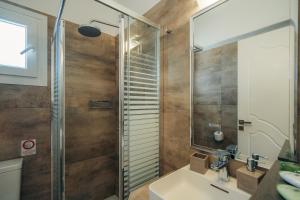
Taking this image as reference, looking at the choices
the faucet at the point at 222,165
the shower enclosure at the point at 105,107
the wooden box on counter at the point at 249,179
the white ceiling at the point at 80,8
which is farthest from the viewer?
the white ceiling at the point at 80,8

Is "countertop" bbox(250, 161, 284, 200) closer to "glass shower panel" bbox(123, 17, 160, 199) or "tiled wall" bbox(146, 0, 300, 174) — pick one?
"tiled wall" bbox(146, 0, 300, 174)

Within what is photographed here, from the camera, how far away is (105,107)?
1955 millimetres

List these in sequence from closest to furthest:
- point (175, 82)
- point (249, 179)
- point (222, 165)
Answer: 1. point (249, 179)
2. point (222, 165)
3. point (175, 82)

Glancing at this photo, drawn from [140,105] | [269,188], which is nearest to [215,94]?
[140,105]

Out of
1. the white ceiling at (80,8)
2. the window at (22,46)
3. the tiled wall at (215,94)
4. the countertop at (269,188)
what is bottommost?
the countertop at (269,188)

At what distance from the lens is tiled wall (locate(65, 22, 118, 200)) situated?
66.9 inches

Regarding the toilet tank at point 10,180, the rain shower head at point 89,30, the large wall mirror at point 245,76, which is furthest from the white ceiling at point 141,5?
the toilet tank at point 10,180

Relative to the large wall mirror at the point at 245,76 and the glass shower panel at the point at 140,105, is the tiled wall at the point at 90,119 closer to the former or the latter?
the glass shower panel at the point at 140,105

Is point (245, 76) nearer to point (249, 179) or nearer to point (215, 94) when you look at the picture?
point (215, 94)

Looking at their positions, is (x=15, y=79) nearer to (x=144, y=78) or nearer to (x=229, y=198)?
(x=144, y=78)

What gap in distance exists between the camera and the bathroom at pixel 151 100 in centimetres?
85

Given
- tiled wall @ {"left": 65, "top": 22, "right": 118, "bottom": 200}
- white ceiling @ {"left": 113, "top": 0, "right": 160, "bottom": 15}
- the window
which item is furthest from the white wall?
the window

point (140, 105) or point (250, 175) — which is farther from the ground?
point (140, 105)

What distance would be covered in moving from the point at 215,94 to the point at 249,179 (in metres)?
0.53
